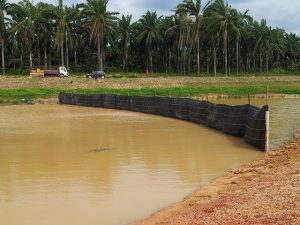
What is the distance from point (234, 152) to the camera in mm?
14641

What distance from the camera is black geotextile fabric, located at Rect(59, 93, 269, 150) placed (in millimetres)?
15625

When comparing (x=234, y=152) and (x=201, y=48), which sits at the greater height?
(x=201, y=48)

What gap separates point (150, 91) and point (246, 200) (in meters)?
39.9

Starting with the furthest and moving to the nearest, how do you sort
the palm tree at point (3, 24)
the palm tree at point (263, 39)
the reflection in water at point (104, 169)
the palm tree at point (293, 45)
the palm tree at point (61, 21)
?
the palm tree at point (293, 45), the palm tree at point (263, 39), the palm tree at point (61, 21), the palm tree at point (3, 24), the reflection in water at point (104, 169)

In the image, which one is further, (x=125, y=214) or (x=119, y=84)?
(x=119, y=84)

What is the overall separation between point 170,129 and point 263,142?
7540 millimetres

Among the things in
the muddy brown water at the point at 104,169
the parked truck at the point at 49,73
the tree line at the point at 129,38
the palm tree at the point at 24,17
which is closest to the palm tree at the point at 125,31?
the tree line at the point at 129,38

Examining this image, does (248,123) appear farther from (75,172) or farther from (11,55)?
(11,55)

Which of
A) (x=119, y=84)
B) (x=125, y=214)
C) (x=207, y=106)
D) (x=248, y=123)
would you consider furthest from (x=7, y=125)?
(x=119, y=84)

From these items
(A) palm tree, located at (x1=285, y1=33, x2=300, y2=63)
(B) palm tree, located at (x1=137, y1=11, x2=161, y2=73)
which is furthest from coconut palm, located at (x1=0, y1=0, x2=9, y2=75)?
(A) palm tree, located at (x1=285, y1=33, x2=300, y2=63)

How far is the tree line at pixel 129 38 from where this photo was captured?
63125 mm

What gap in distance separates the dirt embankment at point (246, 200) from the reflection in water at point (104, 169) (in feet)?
1.90

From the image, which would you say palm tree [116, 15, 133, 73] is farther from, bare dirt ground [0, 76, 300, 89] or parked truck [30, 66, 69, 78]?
bare dirt ground [0, 76, 300, 89]

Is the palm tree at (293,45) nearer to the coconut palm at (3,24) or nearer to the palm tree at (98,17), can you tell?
the palm tree at (98,17)
